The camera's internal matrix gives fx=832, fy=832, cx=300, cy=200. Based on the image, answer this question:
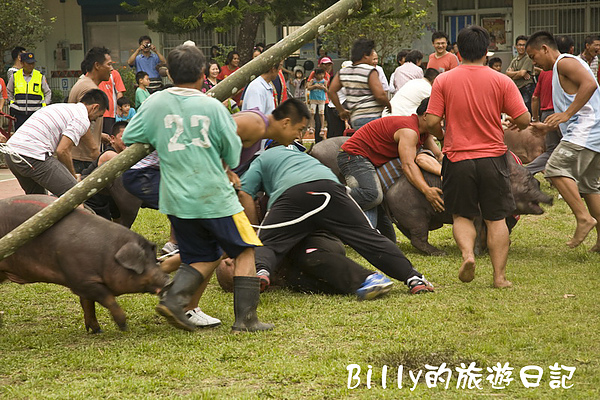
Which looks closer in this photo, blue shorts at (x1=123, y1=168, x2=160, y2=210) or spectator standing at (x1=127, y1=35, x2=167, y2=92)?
blue shorts at (x1=123, y1=168, x2=160, y2=210)

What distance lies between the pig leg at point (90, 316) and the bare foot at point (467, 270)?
270 cm

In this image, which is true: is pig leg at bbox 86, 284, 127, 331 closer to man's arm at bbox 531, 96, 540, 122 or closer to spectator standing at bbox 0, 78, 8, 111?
man's arm at bbox 531, 96, 540, 122

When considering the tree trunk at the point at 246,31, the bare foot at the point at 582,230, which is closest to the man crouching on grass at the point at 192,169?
the bare foot at the point at 582,230

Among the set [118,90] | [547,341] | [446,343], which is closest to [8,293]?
[446,343]

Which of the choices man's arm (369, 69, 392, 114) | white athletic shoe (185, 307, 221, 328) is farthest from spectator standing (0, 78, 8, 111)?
white athletic shoe (185, 307, 221, 328)

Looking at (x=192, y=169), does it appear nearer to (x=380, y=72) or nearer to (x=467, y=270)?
(x=467, y=270)

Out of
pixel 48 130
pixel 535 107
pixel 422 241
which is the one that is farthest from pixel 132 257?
pixel 535 107

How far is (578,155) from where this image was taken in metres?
7.96

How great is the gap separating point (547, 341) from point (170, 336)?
2.34 metres

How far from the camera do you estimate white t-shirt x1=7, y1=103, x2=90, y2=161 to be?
711cm

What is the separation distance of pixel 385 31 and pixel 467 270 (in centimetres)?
1888

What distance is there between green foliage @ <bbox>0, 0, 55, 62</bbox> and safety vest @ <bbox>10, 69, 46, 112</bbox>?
19.9 feet

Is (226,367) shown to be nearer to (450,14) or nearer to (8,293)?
(8,293)

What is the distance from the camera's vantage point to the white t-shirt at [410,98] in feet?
32.0
